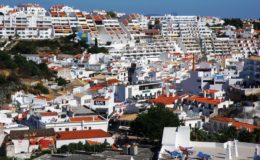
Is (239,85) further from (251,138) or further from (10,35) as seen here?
(10,35)

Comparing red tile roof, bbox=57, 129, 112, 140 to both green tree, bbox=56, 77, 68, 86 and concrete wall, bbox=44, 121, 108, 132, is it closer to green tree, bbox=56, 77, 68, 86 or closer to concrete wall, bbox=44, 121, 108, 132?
concrete wall, bbox=44, 121, 108, 132

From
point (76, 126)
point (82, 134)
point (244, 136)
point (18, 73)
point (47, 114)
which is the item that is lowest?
point (244, 136)

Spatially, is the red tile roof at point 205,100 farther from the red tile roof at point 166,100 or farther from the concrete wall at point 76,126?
the concrete wall at point 76,126

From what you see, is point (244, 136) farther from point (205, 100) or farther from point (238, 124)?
point (205, 100)

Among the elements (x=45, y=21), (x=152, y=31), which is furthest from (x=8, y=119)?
(x=152, y=31)

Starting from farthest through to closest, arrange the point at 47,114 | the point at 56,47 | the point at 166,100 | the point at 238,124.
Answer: the point at 56,47
the point at 166,100
the point at 238,124
the point at 47,114

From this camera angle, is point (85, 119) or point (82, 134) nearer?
point (82, 134)

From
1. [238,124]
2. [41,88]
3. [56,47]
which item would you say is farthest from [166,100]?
[56,47]
